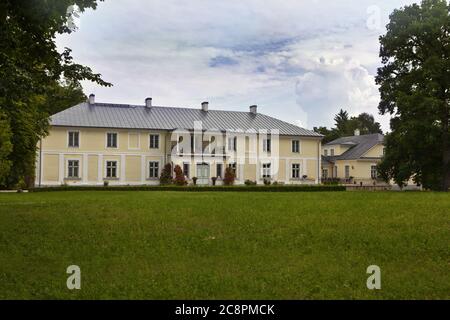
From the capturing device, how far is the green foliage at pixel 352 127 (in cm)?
10200

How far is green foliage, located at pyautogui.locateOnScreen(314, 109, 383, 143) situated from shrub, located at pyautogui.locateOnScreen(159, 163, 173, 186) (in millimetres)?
56170

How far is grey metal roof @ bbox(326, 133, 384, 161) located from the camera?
6562cm

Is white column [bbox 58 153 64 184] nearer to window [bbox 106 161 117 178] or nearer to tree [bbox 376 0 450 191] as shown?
window [bbox 106 161 117 178]

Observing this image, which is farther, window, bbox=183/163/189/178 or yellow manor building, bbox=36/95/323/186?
window, bbox=183/163/189/178

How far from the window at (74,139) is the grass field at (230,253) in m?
34.3

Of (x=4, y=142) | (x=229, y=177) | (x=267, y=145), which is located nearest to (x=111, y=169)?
(x=229, y=177)

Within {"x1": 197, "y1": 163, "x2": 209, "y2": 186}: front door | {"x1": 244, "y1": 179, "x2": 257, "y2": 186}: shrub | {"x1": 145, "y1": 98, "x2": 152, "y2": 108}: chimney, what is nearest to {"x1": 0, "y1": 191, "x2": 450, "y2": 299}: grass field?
{"x1": 244, "y1": 179, "x2": 257, "y2": 186}: shrub

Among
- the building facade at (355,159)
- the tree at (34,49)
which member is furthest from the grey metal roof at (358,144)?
the tree at (34,49)

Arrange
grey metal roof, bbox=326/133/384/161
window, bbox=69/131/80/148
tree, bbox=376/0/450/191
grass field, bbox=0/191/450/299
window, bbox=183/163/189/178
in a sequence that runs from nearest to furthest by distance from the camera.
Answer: grass field, bbox=0/191/450/299 < tree, bbox=376/0/450/191 < window, bbox=69/131/80/148 < window, bbox=183/163/189/178 < grey metal roof, bbox=326/133/384/161

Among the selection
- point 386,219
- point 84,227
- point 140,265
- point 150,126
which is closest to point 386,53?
point 150,126

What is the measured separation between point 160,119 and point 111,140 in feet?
16.9

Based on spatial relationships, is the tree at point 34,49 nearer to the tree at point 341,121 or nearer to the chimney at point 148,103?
the chimney at point 148,103

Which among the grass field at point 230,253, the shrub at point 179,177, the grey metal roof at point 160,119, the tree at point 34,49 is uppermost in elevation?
the grey metal roof at point 160,119
